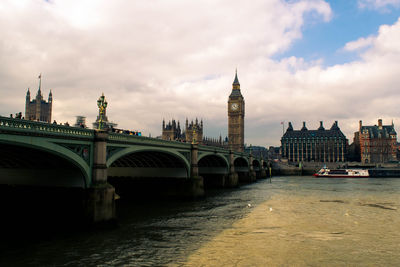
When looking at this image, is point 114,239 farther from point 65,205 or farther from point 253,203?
point 253,203

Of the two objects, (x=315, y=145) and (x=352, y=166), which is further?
(x=315, y=145)

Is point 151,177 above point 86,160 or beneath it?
beneath

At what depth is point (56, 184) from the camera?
24266 millimetres

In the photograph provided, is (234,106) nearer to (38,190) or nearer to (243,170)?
(243,170)

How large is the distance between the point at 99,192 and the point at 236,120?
172 metres

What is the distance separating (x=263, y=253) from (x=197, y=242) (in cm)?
437

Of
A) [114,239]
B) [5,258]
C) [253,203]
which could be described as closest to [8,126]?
[5,258]

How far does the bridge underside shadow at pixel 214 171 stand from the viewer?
200ft

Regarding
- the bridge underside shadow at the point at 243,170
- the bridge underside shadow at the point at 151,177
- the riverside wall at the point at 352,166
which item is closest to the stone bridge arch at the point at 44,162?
the bridge underside shadow at the point at 151,177

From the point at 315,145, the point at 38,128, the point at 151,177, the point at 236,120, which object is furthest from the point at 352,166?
the point at 38,128

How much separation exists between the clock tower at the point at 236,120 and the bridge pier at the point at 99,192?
164642 millimetres

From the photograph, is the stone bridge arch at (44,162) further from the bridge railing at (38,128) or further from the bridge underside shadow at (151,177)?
the bridge underside shadow at (151,177)

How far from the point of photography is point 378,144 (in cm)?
15638

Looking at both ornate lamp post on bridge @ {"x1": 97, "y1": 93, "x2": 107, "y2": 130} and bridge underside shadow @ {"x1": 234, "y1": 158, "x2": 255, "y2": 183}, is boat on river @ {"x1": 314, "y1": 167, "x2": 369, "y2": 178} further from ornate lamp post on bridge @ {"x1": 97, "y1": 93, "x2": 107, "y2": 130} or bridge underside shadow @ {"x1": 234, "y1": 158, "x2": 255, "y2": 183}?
ornate lamp post on bridge @ {"x1": 97, "y1": 93, "x2": 107, "y2": 130}
